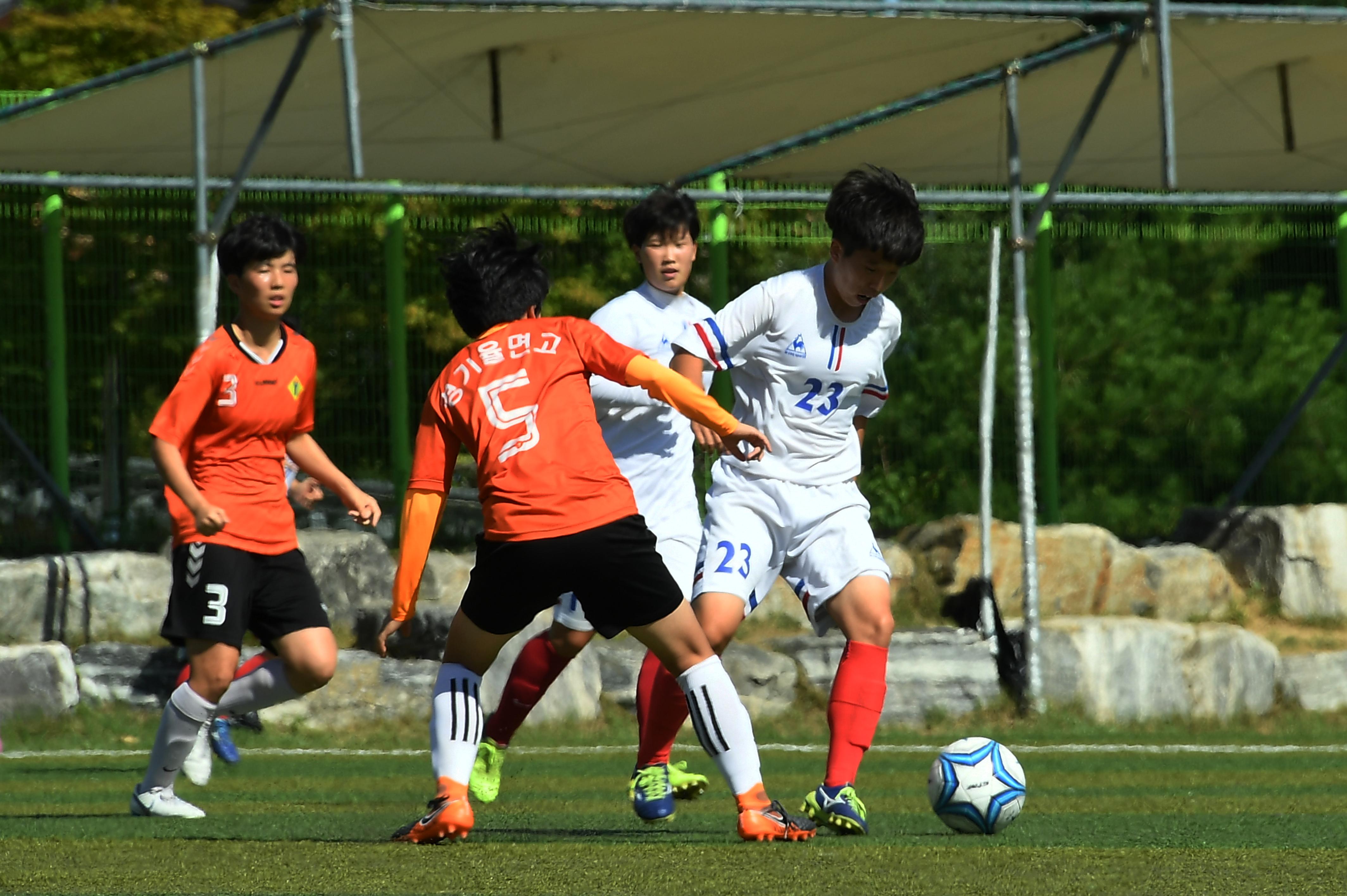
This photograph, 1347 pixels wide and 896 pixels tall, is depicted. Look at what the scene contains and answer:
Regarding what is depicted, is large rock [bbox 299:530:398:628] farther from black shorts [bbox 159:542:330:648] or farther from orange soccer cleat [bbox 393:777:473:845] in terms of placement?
orange soccer cleat [bbox 393:777:473:845]

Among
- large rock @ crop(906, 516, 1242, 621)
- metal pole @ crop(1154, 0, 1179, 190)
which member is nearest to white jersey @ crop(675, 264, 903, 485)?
metal pole @ crop(1154, 0, 1179, 190)

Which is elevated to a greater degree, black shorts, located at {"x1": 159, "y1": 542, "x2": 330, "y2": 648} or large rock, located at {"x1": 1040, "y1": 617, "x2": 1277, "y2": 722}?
black shorts, located at {"x1": 159, "y1": 542, "x2": 330, "y2": 648}

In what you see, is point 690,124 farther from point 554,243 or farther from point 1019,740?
point 1019,740

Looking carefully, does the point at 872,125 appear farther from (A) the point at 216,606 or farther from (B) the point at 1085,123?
(A) the point at 216,606

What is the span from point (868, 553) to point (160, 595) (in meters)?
6.00

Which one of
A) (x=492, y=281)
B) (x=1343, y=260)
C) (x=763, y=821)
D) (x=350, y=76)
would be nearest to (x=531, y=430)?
(x=492, y=281)

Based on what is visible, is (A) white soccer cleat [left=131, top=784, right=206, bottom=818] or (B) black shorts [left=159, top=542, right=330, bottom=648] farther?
(B) black shorts [left=159, top=542, right=330, bottom=648]

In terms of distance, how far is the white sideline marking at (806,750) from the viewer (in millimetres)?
9039

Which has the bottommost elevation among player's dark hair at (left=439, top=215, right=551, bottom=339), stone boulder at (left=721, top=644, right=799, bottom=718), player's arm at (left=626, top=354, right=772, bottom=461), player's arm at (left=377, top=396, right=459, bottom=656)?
stone boulder at (left=721, top=644, right=799, bottom=718)

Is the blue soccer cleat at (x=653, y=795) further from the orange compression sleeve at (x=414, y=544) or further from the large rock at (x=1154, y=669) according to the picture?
the large rock at (x=1154, y=669)

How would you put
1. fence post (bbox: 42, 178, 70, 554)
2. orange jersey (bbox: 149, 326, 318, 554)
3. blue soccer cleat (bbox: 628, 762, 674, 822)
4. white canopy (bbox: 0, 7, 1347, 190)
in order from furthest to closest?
fence post (bbox: 42, 178, 70, 554) → white canopy (bbox: 0, 7, 1347, 190) → orange jersey (bbox: 149, 326, 318, 554) → blue soccer cleat (bbox: 628, 762, 674, 822)

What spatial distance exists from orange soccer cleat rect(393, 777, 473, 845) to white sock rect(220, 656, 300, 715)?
148 cm

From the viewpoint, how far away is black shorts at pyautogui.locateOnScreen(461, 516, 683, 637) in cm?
491

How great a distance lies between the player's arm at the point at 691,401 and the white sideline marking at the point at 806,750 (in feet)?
14.1
